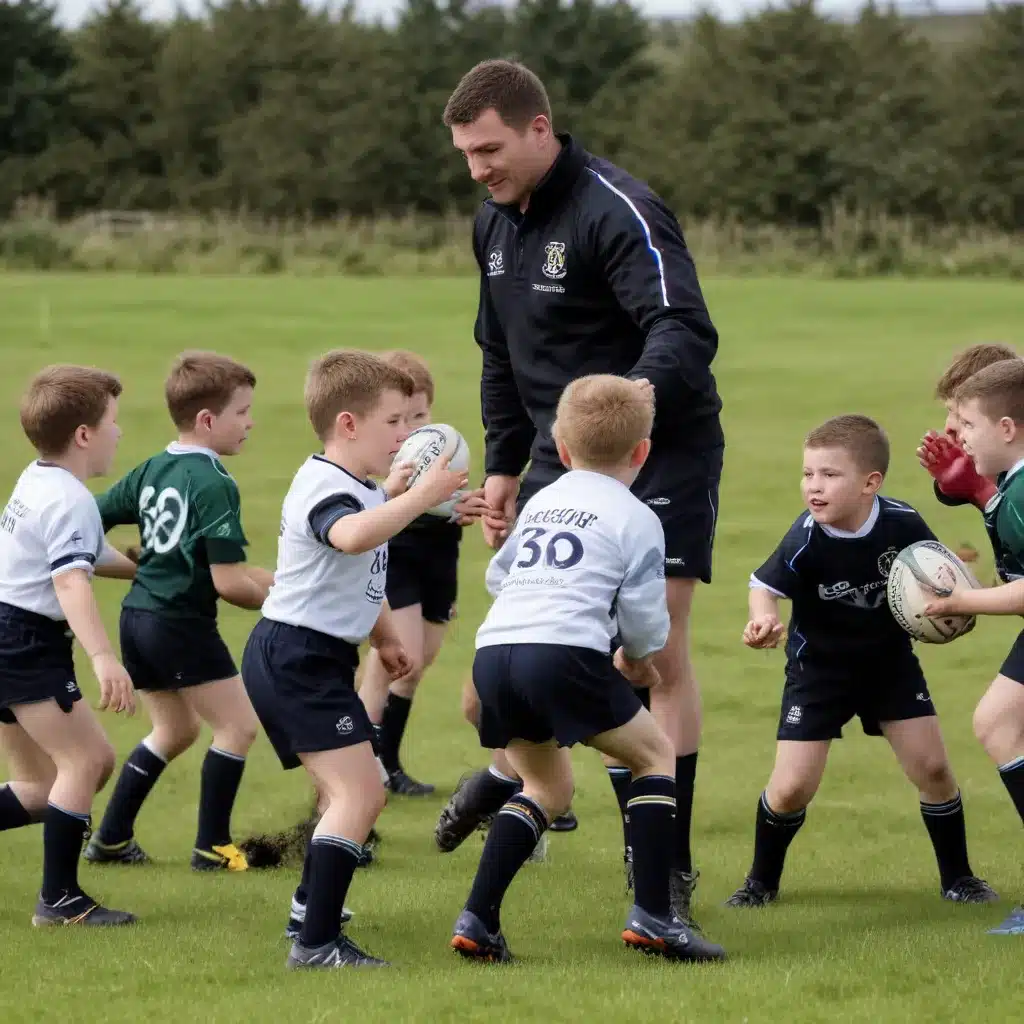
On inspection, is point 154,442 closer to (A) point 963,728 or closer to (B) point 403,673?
(A) point 963,728

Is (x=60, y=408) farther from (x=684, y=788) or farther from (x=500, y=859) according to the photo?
(x=684, y=788)

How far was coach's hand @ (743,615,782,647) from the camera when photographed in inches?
218

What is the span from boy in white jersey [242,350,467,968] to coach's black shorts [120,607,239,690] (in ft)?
4.43

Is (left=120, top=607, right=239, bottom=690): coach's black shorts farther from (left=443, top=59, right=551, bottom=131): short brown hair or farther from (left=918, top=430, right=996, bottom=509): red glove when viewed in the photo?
(left=918, top=430, right=996, bottom=509): red glove

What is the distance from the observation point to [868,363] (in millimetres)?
24594

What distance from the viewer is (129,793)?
6.90 m

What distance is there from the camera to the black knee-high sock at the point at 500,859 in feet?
16.4

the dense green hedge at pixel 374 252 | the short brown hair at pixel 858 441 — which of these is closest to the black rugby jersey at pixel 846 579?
the short brown hair at pixel 858 441

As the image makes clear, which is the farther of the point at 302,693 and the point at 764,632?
the point at 764,632

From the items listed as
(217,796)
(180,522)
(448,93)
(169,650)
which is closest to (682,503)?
(180,522)

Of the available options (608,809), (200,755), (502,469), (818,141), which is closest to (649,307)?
(502,469)

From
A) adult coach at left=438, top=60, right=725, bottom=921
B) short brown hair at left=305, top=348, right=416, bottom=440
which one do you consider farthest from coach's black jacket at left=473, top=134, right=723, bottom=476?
short brown hair at left=305, top=348, right=416, bottom=440

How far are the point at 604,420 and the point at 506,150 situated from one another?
1.38m

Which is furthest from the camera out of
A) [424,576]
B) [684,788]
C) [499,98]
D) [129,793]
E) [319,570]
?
[424,576]
